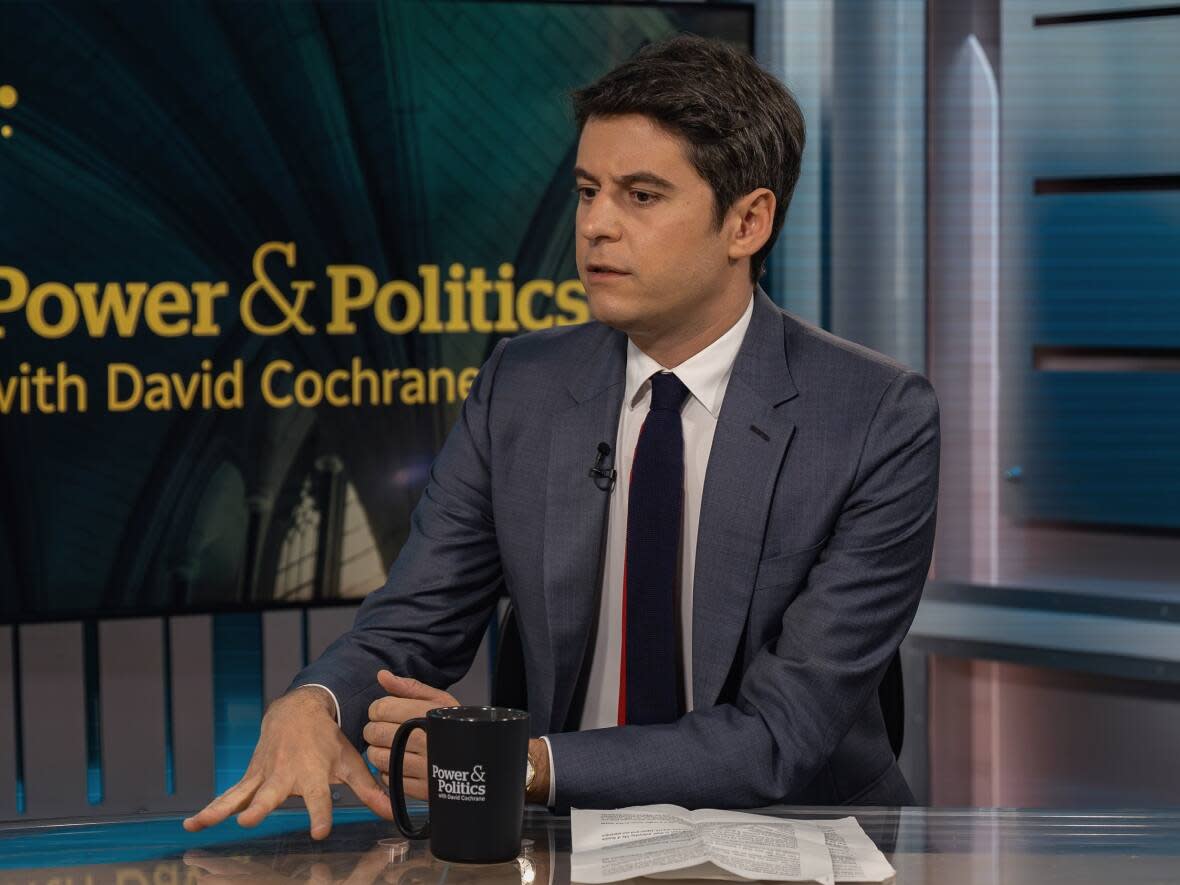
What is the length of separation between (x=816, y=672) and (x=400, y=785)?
56 centimetres

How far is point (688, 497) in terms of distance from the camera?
1.84 meters

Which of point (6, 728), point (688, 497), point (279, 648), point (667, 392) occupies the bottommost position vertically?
point (6, 728)

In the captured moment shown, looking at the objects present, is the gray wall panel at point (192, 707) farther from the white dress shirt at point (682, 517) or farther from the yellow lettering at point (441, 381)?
the white dress shirt at point (682, 517)

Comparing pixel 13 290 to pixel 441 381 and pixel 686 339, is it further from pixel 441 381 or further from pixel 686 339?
pixel 686 339

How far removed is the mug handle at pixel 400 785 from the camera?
126cm

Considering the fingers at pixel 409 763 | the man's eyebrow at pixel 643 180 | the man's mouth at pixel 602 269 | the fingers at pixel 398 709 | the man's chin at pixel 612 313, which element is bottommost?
the fingers at pixel 409 763

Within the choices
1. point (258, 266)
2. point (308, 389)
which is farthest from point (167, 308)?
point (308, 389)

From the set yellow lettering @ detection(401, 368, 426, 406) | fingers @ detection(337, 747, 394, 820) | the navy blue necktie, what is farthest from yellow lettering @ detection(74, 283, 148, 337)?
fingers @ detection(337, 747, 394, 820)

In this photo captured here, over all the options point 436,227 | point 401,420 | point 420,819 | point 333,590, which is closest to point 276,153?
point 436,227

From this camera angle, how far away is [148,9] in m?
2.68

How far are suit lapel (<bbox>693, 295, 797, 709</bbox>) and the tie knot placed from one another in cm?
7

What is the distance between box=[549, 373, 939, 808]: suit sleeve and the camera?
4.91 feet

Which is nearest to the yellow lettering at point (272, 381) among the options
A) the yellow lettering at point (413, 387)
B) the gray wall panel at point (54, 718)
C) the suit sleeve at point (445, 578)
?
the yellow lettering at point (413, 387)

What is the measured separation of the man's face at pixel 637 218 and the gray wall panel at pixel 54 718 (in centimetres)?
158
